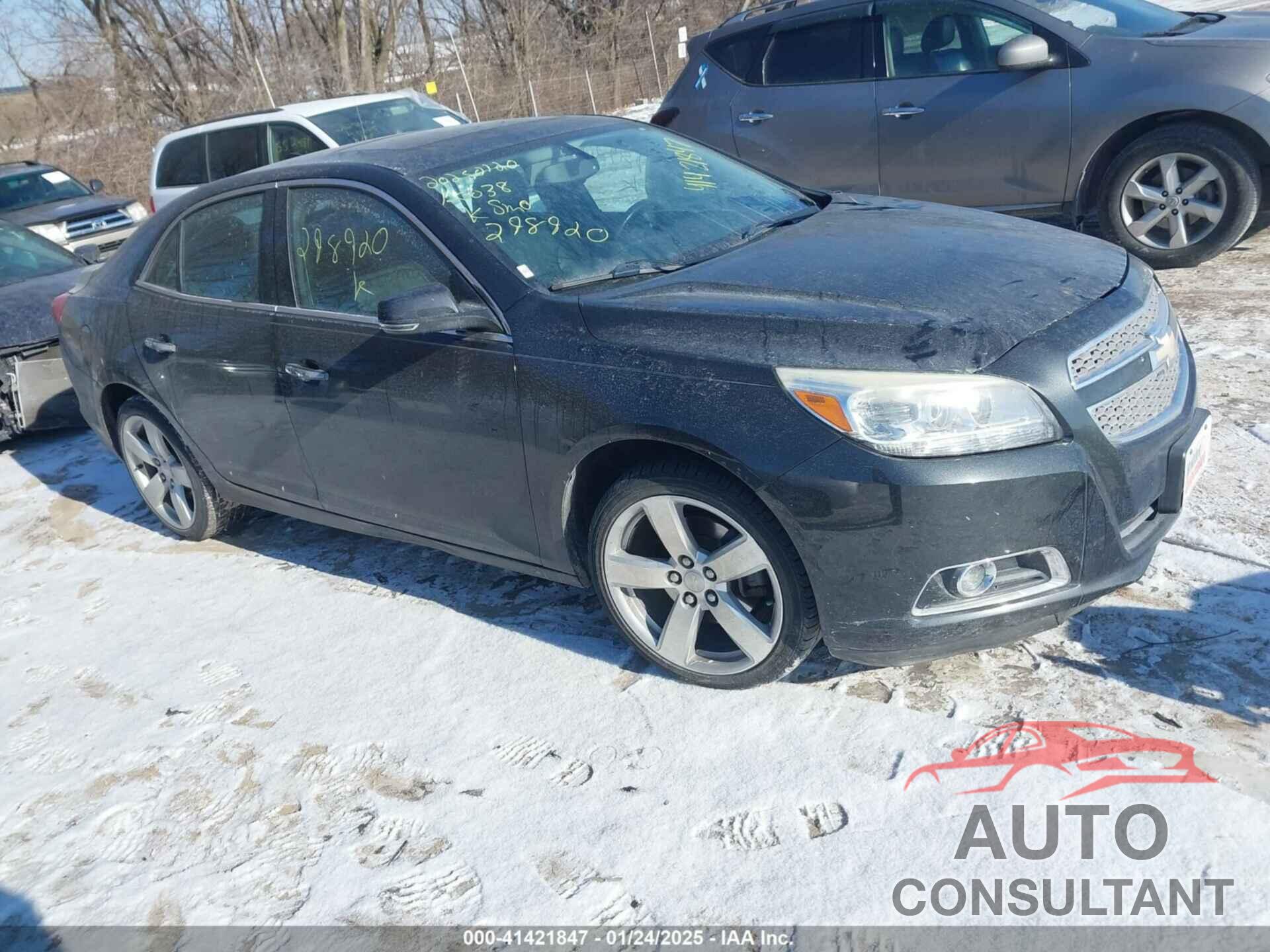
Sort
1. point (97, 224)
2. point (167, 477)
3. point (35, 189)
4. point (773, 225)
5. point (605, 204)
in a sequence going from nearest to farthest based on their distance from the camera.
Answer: point (605, 204)
point (773, 225)
point (167, 477)
point (97, 224)
point (35, 189)

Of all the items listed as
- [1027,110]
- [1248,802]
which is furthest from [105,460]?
[1248,802]

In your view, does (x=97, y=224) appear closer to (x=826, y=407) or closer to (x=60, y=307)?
(x=60, y=307)

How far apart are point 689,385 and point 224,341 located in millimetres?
2238

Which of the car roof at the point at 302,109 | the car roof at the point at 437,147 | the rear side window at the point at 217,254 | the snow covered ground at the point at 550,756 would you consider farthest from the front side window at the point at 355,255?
the car roof at the point at 302,109

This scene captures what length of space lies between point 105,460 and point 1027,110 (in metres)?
5.79

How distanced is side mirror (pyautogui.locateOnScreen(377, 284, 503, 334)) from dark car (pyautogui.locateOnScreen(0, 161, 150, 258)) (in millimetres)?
10474

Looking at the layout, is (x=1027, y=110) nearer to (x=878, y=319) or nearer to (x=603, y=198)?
(x=603, y=198)

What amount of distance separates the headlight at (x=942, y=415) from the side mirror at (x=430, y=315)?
1.22 m

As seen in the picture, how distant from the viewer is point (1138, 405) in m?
3.11

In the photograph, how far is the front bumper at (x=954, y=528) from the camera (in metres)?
2.85

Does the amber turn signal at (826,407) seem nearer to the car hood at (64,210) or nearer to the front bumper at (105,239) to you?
the front bumper at (105,239)

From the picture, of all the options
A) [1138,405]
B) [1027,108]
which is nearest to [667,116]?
[1027,108]

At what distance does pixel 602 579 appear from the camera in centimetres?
351

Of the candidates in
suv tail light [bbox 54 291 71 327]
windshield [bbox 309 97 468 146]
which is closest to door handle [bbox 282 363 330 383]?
suv tail light [bbox 54 291 71 327]
